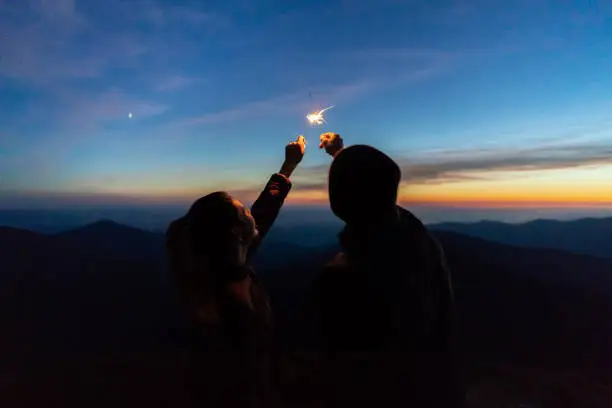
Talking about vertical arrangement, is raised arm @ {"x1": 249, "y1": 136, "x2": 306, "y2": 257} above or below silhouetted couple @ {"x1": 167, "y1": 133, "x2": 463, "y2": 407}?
above

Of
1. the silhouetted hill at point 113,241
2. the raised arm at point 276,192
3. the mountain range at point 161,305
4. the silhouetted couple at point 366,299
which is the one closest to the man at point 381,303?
the silhouetted couple at point 366,299

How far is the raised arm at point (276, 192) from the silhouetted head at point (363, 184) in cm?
120

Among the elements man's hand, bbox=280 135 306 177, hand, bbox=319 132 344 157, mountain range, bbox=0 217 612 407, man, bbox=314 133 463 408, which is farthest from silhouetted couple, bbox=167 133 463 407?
mountain range, bbox=0 217 612 407

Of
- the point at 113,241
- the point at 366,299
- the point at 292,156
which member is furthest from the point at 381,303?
the point at 113,241

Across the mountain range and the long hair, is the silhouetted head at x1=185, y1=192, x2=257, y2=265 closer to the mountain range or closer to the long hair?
the long hair

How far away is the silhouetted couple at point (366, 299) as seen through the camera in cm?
197

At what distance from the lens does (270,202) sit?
3516 mm

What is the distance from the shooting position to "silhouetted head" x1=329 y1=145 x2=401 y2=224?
2070 mm

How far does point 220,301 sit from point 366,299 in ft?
3.14

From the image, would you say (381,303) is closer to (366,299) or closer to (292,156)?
(366,299)

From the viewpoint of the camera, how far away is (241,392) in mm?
2520

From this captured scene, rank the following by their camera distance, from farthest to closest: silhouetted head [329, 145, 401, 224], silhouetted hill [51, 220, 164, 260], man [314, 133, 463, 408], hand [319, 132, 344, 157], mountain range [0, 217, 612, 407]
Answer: silhouetted hill [51, 220, 164, 260] → mountain range [0, 217, 612, 407] → hand [319, 132, 344, 157] → silhouetted head [329, 145, 401, 224] → man [314, 133, 463, 408]

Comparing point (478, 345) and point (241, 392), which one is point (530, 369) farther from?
point (241, 392)

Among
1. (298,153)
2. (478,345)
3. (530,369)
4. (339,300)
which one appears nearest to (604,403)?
(530,369)
